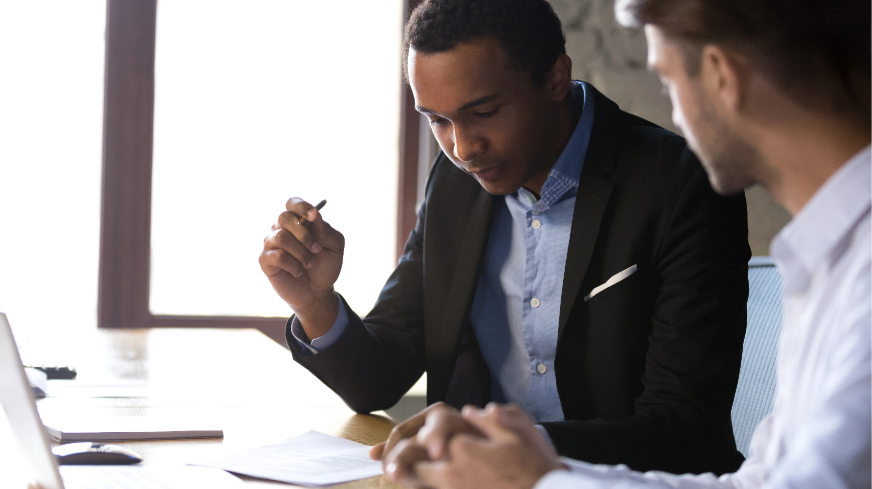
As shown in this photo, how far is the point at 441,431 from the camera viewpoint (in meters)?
0.62

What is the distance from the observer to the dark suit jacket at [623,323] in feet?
3.68

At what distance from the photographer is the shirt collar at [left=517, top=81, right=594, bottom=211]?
1404 millimetres

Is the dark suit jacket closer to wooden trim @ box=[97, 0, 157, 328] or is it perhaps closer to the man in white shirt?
the man in white shirt

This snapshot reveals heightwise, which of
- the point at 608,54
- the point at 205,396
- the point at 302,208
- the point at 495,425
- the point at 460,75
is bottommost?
the point at 205,396

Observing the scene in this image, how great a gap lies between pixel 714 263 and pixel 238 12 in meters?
2.04

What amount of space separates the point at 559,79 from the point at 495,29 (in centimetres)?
17

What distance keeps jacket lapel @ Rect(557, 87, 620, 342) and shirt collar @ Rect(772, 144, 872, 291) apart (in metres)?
0.66

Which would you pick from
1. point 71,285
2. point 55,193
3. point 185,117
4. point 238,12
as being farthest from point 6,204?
point 238,12

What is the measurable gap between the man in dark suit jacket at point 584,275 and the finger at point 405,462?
48cm

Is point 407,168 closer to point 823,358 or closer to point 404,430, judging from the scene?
point 404,430

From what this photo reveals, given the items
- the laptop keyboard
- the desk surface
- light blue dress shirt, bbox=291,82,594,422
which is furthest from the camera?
light blue dress shirt, bbox=291,82,594,422

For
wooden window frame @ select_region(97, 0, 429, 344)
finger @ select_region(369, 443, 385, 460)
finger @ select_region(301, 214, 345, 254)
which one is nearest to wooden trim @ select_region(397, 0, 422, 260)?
wooden window frame @ select_region(97, 0, 429, 344)

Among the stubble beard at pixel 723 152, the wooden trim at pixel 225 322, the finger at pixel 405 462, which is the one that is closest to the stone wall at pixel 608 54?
the wooden trim at pixel 225 322

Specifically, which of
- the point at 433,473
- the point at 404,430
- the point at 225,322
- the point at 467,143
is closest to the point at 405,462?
the point at 433,473
